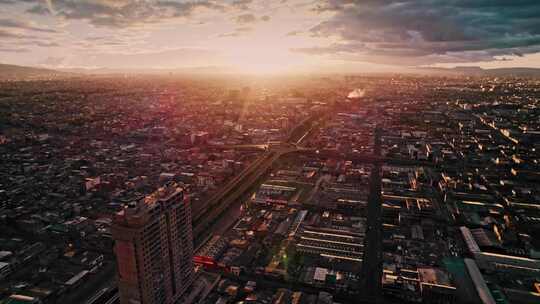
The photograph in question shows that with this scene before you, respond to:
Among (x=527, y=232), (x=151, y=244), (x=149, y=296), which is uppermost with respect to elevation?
(x=151, y=244)

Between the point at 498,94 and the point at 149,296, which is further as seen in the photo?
the point at 498,94

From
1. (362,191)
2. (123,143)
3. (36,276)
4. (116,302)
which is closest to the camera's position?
(116,302)

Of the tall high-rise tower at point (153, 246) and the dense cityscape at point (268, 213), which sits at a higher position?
the tall high-rise tower at point (153, 246)

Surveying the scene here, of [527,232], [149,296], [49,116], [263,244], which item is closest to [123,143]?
[49,116]

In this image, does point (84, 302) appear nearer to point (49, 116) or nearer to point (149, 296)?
point (149, 296)

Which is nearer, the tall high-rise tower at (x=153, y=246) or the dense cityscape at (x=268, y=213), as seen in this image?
the tall high-rise tower at (x=153, y=246)
